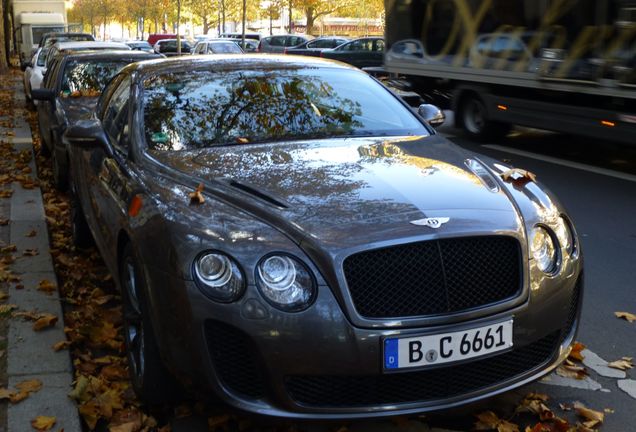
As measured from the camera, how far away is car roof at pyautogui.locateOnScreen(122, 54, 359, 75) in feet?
16.9

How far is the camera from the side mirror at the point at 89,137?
484 cm

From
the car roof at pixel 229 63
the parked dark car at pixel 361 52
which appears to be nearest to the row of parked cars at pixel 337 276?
the car roof at pixel 229 63

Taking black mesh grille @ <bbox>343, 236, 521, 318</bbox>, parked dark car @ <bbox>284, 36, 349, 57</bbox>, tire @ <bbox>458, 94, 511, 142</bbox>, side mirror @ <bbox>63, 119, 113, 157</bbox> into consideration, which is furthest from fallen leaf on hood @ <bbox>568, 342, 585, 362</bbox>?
parked dark car @ <bbox>284, 36, 349, 57</bbox>

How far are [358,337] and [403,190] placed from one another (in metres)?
0.83

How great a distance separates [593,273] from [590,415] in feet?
7.86

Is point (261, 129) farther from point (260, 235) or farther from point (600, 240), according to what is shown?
point (600, 240)

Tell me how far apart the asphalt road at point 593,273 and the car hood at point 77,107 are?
193 inches

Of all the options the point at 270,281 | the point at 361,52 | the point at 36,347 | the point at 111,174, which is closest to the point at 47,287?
the point at 36,347

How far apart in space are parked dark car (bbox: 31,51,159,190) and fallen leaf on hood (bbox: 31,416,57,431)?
5.05 m

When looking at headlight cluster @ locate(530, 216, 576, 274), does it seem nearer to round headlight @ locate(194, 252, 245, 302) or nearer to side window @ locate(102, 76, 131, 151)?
round headlight @ locate(194, 252, 245, 302)

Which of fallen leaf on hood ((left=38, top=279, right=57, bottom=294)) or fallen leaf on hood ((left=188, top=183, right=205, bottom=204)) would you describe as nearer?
fallen leaf on hood ((left=188, top=183, right=205, bottom=204))

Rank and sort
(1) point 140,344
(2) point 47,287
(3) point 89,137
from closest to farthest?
1. (1) point 140,344
2. (3) point 89,137
3. (2) point 47,287

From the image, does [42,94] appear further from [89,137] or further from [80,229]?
[89,137]

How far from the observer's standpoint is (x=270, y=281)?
315 cm
